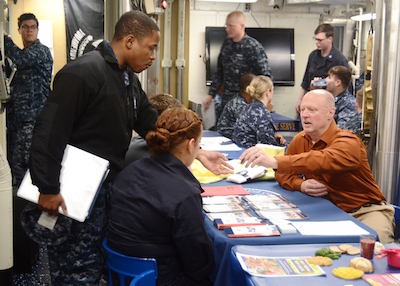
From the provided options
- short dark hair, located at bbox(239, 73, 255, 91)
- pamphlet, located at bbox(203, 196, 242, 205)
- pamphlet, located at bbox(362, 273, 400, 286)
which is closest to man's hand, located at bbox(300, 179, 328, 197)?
pamphlet, located at bbox(203, 196, 242, 205)

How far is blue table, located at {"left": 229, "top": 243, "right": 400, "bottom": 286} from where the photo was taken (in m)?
1.57

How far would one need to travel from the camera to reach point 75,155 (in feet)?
6.51

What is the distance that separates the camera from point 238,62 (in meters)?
5.66

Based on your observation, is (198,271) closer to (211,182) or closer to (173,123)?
(173,123)

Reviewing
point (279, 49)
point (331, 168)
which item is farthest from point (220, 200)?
point (279, 49)

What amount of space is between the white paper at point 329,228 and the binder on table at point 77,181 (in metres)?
0.91

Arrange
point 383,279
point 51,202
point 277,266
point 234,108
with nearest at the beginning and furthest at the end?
point 383,279
point 277,266
point 51,202
point 234,108

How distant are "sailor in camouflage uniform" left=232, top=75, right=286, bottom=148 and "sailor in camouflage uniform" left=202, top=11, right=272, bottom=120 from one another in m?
1.17

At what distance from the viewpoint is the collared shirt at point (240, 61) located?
5566 millimetres

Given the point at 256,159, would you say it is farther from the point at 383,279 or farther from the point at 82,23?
the point at 82,23

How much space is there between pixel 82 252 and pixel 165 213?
551mm

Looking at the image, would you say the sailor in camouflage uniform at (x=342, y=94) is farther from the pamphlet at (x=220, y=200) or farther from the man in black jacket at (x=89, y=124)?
the man in black jacket at (x=89, y=124)

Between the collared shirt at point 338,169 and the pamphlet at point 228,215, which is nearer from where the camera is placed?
the pamphlet at point 228,215

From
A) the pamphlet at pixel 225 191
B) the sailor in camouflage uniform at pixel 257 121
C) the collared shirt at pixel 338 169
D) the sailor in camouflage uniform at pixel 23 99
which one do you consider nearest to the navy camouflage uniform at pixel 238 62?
the sailor in camouflage uniform at pixel 257 121
